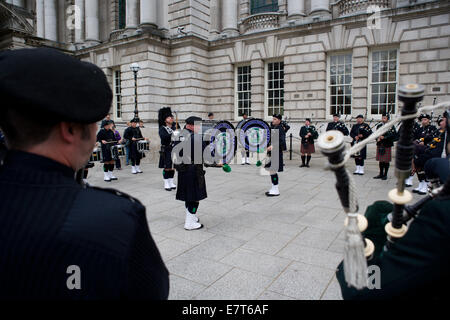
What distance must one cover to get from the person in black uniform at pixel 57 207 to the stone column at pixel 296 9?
60.6ft

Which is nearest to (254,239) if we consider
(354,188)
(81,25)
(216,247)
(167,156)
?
(216,247)

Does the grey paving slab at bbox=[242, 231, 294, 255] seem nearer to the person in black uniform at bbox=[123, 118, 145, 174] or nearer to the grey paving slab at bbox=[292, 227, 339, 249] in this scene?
the grey paving slab at bbox=[292, 227, 339, 249]

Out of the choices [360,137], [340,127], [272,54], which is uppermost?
[272,54]

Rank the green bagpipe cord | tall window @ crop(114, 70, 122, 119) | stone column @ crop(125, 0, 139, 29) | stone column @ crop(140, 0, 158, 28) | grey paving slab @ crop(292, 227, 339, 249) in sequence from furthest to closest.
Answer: tall window @ crop(114, 70, 122, 119)
stone column @ crop(125, 0, 139, 29)
stone column @ crop(140, 0, 158, 28)
grey paving slab @ crop(292, 227, 339, 249)
the green bagpipe cord

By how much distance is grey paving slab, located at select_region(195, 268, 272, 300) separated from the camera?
10.9 ft

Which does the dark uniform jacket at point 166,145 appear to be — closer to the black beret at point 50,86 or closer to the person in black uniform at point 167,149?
the person in black uniform at point 167,149

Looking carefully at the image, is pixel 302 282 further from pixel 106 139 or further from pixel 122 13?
pixel 122 13

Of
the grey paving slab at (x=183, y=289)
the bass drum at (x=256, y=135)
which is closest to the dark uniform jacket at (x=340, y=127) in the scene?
the bass drum at (x=256, y=135)

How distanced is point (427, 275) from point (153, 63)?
63.4 feet

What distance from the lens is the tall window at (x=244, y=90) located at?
19.3m

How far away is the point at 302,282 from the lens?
3596 millimetres

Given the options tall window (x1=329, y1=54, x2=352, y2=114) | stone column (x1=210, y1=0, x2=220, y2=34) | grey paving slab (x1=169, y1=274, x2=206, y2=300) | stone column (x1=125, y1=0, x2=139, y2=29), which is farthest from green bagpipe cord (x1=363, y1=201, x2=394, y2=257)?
stone column (x1=125, y1=0, x2=139, y2=29)

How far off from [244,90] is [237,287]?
17137 millimetres

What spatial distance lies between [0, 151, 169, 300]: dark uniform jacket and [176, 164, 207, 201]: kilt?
15.2 feet
